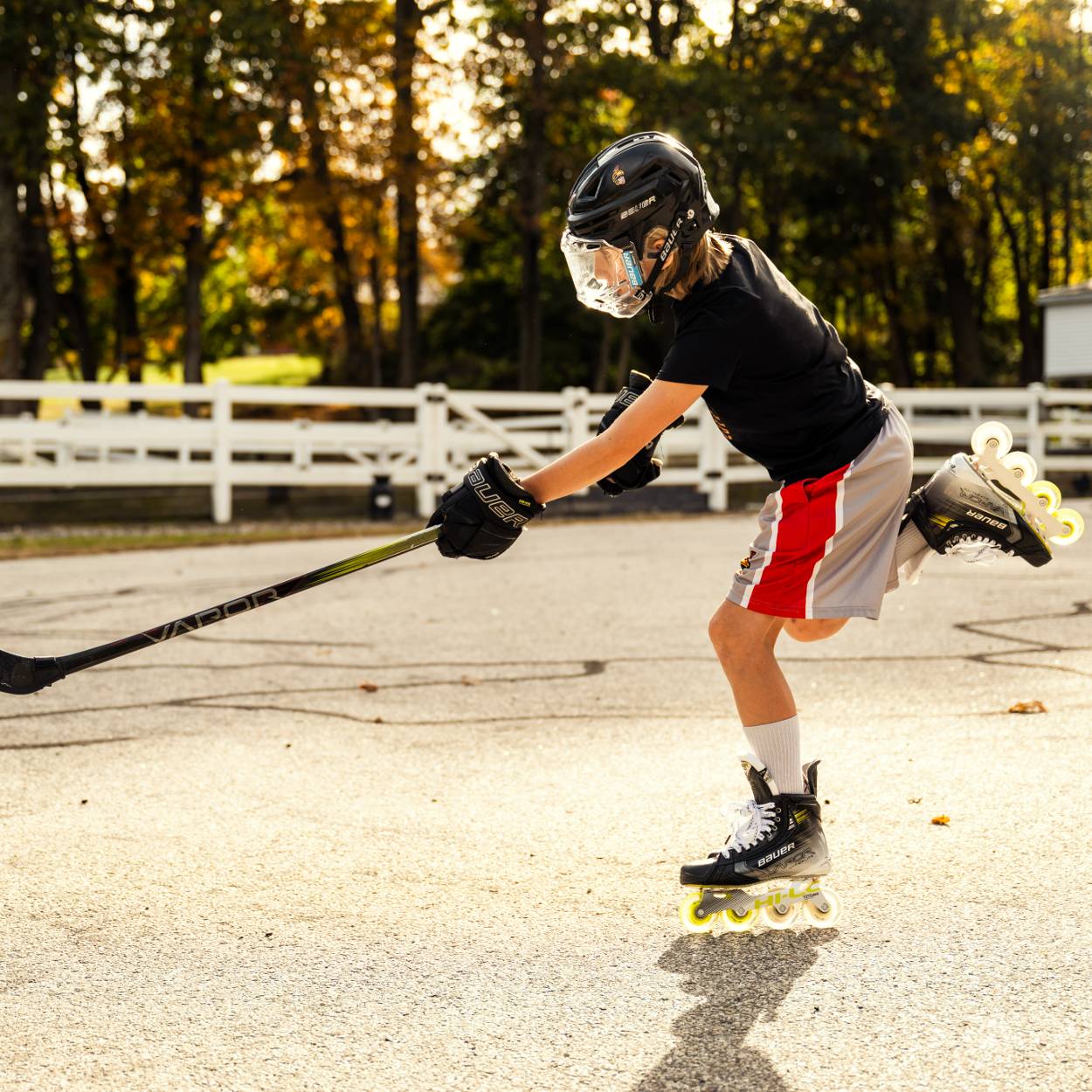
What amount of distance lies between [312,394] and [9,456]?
631 cm

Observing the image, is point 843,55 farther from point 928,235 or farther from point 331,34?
point 331,34

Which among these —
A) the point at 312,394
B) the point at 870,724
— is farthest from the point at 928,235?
the point at 870,724

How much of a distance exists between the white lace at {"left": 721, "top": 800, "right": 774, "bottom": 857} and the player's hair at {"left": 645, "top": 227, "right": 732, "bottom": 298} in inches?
50.2

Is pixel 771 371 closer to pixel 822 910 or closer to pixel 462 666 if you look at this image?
pixel 822 910

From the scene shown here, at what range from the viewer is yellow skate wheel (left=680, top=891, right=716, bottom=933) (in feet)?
11.0

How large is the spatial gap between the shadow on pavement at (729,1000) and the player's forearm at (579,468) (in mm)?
1095

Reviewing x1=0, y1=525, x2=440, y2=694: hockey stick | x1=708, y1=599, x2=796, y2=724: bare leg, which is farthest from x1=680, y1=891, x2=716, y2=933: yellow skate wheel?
x1=0, y1=525, x2=440, y2=694: hockey stick

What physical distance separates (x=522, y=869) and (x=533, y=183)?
25.2 m

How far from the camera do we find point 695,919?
133 inches

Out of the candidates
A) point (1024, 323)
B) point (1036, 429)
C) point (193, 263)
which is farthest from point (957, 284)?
point (193, 263)

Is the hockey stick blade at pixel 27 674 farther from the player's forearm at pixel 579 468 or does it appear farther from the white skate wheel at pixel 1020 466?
the white skate wheel at pixel 1020 466

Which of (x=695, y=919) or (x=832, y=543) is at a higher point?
(x=832, y=543)

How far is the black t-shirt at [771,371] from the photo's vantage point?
10.6ft

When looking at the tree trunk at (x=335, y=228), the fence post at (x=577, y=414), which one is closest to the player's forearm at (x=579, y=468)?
the fence post at (x=577, y=414)
